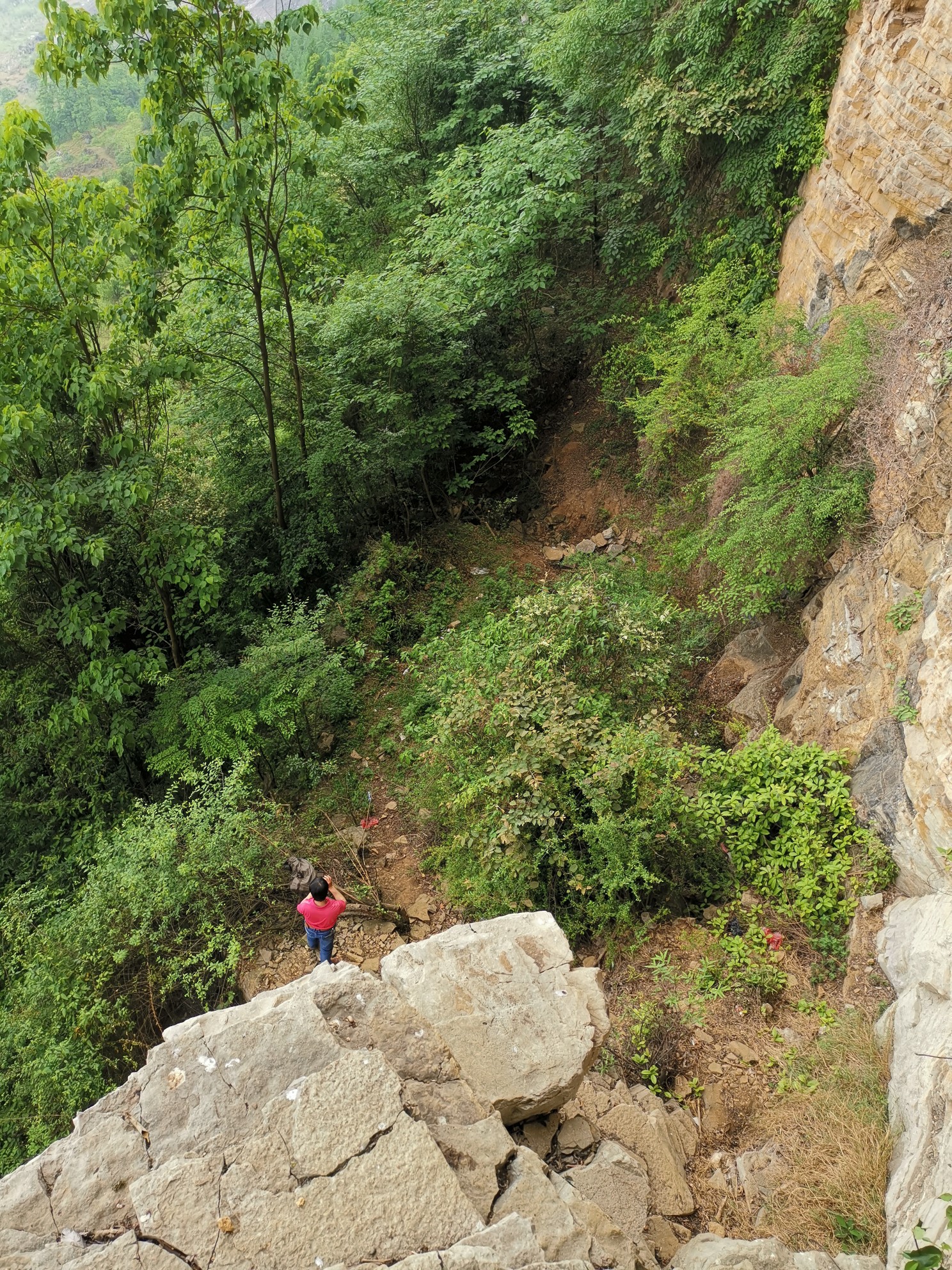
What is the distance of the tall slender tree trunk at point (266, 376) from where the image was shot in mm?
8125

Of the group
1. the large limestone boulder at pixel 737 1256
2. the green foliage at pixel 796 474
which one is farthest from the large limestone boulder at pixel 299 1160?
the green foliage at pixel 796 474

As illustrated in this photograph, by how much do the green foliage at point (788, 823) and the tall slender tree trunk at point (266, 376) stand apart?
245 inches

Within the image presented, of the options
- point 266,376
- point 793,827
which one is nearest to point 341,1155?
point 793,827

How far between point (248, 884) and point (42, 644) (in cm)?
416

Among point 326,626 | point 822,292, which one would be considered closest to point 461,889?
point 326,626

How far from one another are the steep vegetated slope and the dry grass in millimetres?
808

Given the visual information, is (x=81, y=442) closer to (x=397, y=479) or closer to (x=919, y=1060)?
(x=397, y=479)

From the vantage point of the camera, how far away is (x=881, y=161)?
263 inches

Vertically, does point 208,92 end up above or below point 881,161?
above

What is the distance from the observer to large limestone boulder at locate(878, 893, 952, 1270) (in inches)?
121

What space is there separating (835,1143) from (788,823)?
1959 mm

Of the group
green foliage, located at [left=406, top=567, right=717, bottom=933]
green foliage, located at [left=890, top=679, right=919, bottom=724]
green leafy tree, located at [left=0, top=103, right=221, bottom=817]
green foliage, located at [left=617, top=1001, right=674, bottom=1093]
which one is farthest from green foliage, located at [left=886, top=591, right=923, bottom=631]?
green leafy tree, located at [left=0, top=103, right=221, bottom=817]

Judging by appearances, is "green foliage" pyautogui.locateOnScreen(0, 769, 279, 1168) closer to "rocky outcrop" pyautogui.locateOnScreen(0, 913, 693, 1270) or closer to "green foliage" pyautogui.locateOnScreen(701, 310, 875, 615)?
"rocky outcrop" pyautogui.locateOnScreen(0, 913, 693, 1270)

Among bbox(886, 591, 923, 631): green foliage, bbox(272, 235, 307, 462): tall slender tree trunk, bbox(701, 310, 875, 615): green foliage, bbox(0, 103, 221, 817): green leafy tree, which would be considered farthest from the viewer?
bbox(272, 235, 307, 462): tall slender tree trunk
